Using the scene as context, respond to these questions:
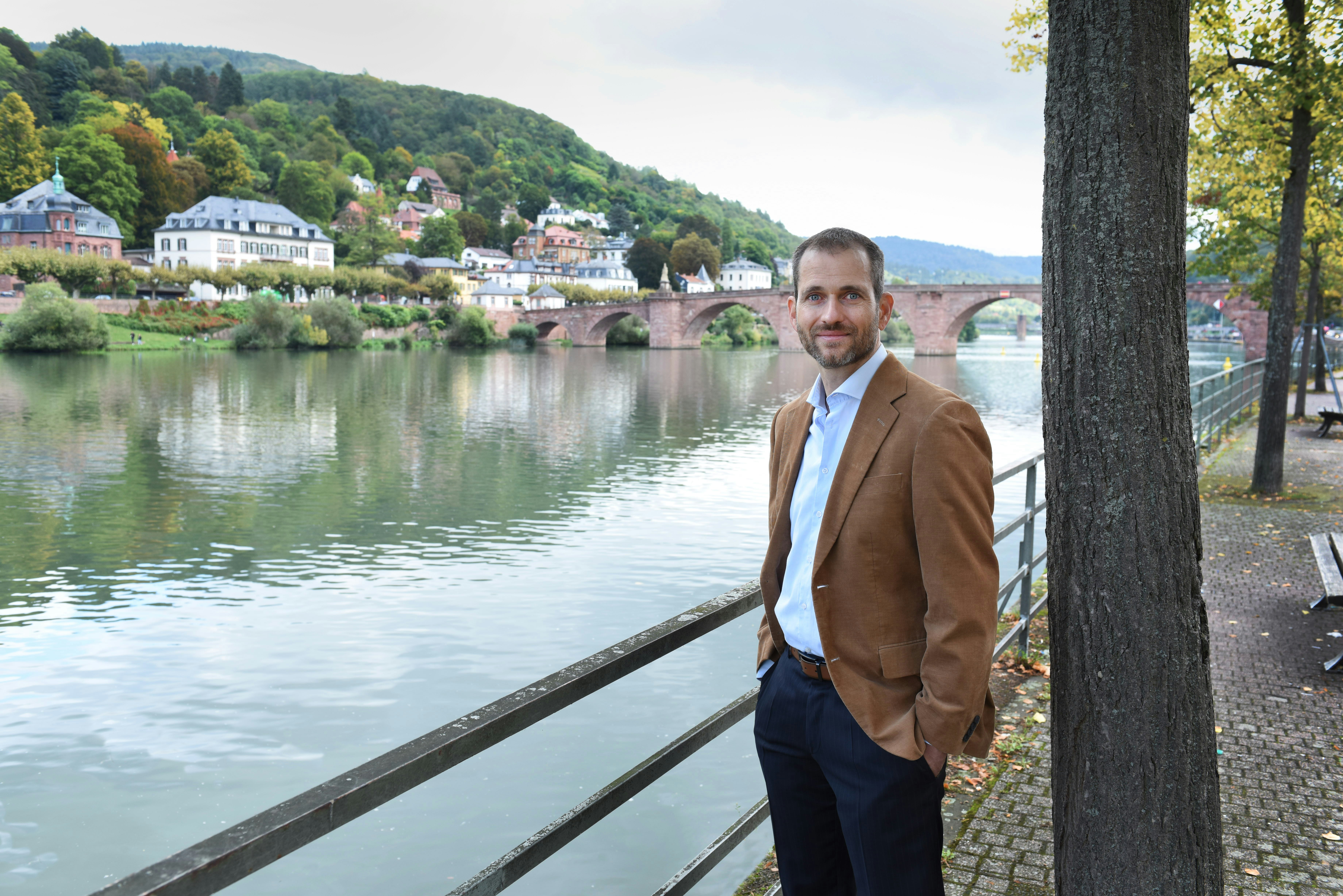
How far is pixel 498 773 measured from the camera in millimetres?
5559

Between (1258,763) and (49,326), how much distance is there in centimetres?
4485

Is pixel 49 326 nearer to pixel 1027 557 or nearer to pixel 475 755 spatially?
pixel 1027 557

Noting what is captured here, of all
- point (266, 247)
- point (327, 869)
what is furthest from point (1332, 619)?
point (266, 247)

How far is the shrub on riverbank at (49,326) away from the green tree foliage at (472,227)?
224 ft

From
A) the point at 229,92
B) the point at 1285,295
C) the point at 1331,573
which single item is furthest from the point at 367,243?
the point at 1331,573

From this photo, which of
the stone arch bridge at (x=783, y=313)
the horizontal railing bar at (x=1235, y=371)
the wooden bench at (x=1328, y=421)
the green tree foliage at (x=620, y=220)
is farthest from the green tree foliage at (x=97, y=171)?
the wooden bench at (x=1328, y=421)

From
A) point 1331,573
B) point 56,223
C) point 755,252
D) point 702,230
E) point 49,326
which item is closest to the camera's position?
point 1331,573

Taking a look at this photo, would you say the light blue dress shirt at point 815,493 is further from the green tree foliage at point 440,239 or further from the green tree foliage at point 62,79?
the green tree foliage at point 62,79

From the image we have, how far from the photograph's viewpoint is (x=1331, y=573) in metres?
4.75

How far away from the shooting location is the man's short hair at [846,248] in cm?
181

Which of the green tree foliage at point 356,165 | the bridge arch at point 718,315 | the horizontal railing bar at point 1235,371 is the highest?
the green tree foliage at point 356,165

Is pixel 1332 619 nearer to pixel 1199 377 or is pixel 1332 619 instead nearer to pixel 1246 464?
pixel 1246 464

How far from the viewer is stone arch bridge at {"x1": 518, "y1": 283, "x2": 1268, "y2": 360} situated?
44.7 m

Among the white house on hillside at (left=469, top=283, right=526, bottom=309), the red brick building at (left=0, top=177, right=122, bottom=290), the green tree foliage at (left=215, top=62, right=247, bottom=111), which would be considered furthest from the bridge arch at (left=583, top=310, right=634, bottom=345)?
the green tree foliage at (left=215, top=62, right=247, bottom=111)
